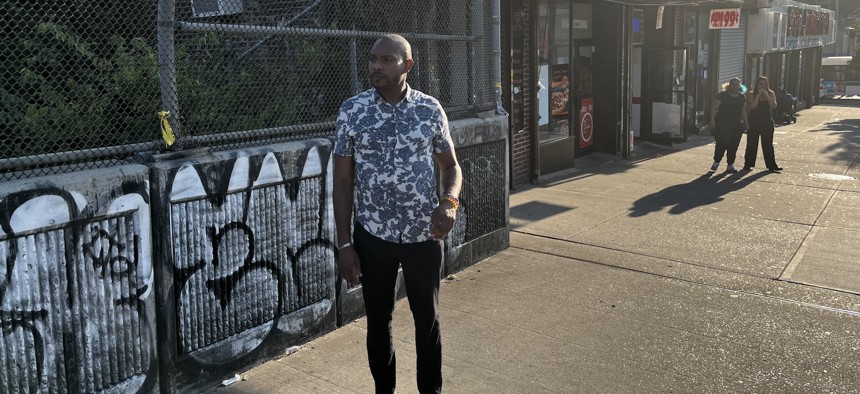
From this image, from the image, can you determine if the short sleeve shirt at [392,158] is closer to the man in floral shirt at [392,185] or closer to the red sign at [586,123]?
the man in floral shirt at [392,185]

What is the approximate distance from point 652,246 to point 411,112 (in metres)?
4.65

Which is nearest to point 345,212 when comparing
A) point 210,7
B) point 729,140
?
point 210,7

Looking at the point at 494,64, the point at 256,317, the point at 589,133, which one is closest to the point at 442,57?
the point at 494,64

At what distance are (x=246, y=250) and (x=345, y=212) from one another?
1.22 meters

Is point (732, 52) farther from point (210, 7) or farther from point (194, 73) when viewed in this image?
point (194, 73)

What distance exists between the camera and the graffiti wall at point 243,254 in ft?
13.3

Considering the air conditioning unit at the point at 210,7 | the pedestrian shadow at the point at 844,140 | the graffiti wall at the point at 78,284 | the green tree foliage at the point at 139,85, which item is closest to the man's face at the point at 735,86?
the pedestrian shadow at the point at 844,140

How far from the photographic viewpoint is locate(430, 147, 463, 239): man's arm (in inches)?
135

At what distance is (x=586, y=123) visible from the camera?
43.7 feet

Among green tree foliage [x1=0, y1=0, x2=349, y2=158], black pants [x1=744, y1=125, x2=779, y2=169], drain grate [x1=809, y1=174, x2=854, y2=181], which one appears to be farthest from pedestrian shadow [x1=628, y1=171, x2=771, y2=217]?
green tree foliage [x1=0, y1=0, x2=349, y2=158]

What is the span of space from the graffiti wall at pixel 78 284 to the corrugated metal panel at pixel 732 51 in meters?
18.5

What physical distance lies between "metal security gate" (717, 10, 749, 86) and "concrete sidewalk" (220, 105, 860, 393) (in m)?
10.7

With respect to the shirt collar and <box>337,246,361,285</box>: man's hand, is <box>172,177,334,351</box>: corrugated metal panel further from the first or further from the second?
the shirt collar

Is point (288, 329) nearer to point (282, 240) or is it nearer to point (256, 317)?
point (256, 317)
